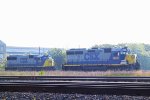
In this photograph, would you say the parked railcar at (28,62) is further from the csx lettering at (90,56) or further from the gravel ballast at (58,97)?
the gravel ballast at (58,97)

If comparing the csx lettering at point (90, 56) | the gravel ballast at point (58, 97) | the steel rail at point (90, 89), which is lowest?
the gravel ballast at point (58, 97)

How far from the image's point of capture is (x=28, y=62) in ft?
133

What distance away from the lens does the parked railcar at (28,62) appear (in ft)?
128

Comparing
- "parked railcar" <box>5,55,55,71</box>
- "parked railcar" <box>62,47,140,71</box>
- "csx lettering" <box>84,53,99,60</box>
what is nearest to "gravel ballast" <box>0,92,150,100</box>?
"parked railcar" <box>62,47,140,71</box>

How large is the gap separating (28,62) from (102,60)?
429 inches

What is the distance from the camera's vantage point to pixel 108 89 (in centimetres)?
784

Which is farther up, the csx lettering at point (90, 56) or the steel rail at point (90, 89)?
the csx lettering at point (90, 56)

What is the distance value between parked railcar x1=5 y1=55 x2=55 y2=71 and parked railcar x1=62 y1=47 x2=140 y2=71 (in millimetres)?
4469

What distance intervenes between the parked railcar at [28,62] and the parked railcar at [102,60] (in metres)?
4.47

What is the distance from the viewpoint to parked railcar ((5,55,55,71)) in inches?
1540

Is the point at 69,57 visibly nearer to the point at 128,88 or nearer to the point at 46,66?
the point at 46,66

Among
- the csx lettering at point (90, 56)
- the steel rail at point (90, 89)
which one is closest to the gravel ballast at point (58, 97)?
the steel rail at point (90, 89)

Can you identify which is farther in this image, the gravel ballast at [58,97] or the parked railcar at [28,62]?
the parked railcar at [28,62]

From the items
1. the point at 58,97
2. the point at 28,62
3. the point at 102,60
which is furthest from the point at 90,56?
the point at 58,97
